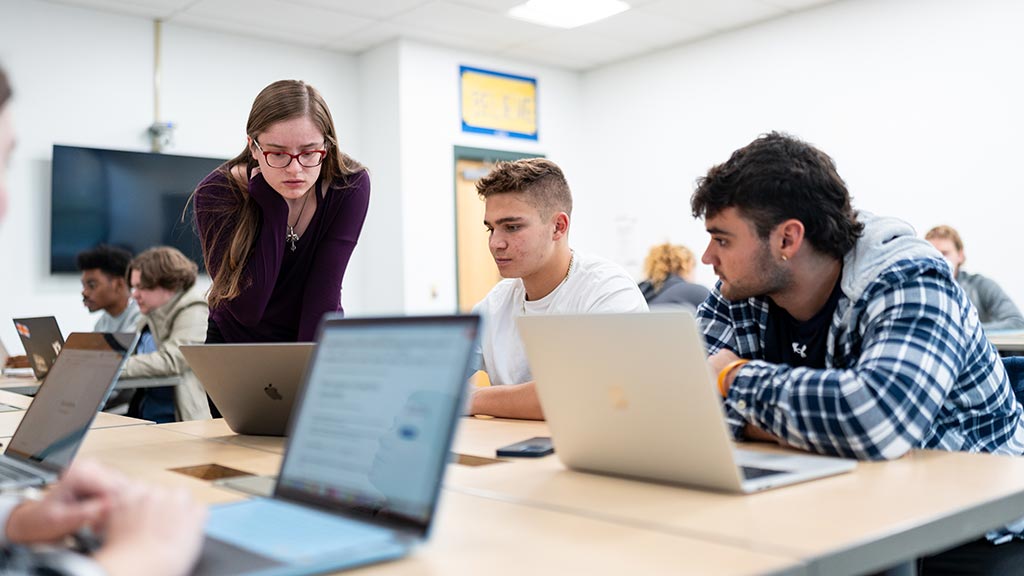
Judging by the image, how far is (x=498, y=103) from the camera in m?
6.25

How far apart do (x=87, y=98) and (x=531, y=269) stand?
12.5 ft

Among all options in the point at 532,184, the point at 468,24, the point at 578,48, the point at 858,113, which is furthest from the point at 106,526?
the point at 578,48

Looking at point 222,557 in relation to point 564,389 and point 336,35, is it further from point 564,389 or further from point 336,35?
point 336,35

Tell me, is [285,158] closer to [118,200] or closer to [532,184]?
[532,184]

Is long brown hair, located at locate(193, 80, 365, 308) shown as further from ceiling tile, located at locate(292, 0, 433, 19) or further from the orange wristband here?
ceiling tile, located at locate(292, 0, 433, 19)

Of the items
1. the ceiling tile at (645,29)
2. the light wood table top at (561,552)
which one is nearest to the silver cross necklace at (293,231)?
the light wood table top at (561,552)

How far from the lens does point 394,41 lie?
5.78m

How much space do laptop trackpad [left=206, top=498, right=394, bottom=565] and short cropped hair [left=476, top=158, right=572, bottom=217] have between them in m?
1.41

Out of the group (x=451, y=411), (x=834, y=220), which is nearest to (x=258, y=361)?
(x=451, y=411)

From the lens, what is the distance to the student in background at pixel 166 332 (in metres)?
3.51

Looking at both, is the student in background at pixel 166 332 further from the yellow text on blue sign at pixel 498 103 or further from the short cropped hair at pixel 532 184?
the yellow text on blue sign at pixel 498 103

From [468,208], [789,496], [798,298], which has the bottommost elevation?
[789,496]

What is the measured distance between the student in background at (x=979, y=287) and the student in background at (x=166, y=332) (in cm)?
361

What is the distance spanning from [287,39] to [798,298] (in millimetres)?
4838
